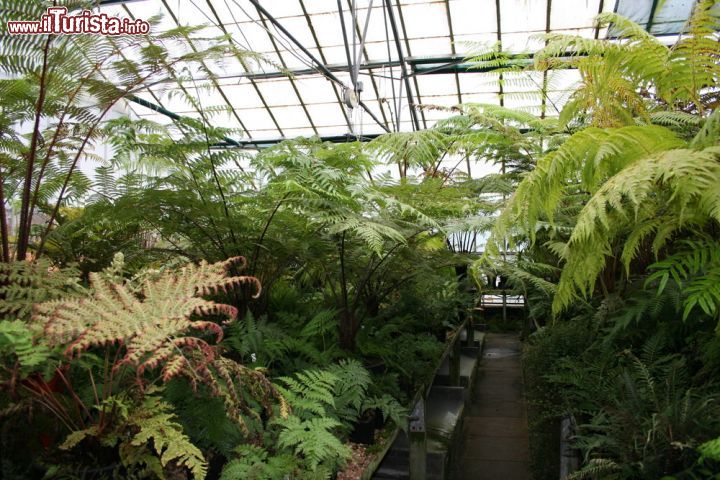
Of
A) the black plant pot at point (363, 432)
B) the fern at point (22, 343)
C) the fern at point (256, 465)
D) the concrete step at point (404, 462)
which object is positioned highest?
the fern at point (22, 343)

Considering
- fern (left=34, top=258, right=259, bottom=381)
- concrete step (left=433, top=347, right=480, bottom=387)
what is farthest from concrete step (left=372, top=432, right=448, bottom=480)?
fern (left=34, top=258, right=259, bottom=381)

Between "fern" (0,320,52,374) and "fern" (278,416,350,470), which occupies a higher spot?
"fern" (0,320,52,374)

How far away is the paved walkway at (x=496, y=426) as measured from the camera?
2788 millimetres

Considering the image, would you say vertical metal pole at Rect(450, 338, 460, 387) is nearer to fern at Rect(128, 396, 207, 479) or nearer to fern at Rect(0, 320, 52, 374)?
fern at Rect(128, 396, 207, 479)

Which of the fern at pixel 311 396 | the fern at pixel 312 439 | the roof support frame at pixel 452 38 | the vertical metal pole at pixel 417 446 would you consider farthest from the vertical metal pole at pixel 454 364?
the roof support frame at pixel 452 38

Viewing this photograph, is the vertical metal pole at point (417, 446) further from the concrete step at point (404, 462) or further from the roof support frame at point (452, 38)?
the roof support frame at point (452, 38)

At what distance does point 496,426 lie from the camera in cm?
345

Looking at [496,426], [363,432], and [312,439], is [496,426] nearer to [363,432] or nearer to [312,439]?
[363,432]

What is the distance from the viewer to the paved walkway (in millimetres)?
2788

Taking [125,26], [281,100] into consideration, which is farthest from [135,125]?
[281,100]

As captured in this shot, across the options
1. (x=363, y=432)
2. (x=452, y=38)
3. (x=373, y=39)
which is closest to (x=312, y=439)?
(x=363, y=432)

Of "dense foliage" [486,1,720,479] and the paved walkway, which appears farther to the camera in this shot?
the paved walkway

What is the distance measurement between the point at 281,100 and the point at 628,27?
997 cm

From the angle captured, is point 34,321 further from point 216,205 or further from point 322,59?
point 322,59
